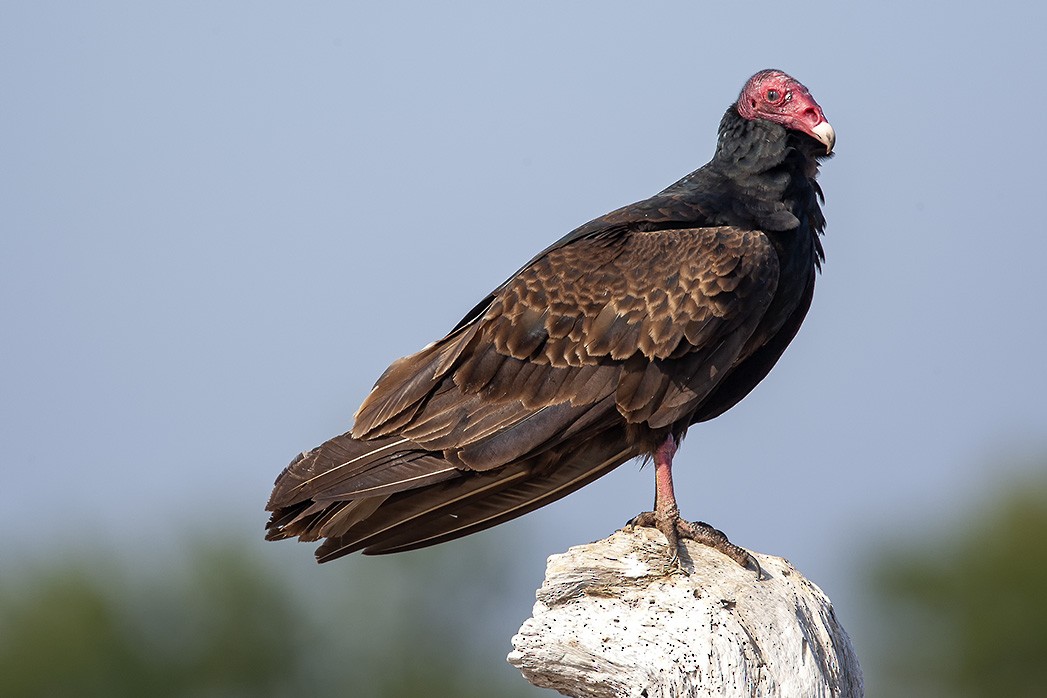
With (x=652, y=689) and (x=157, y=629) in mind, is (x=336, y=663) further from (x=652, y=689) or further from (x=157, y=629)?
(x=652, y=689)

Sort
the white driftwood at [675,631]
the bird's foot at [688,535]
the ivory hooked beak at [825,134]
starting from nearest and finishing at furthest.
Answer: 1. the white driftwood at [675,631]
2. the bird's foot at [688,535]
3. the ivory hooked beak at [825,134]

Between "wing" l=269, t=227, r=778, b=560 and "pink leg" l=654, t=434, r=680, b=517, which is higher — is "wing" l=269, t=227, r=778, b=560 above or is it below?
above

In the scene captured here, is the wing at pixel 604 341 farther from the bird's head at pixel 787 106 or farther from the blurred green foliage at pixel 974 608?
the blurred green foliage at pixel 974 608

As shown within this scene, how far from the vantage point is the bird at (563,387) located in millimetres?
5852

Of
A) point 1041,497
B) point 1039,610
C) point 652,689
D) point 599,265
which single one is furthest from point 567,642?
point 1041,497

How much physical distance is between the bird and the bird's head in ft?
1.54

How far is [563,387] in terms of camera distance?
5.95m

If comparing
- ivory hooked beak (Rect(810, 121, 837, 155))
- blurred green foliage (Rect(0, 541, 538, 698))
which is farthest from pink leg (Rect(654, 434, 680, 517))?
blurred green foliage (Rect(0, 541, 538, 698))

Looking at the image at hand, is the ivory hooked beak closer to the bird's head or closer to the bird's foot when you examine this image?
the bird's head

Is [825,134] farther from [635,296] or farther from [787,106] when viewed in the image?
[635,296]

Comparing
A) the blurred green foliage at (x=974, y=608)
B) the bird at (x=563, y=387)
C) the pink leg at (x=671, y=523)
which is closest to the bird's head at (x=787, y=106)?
the bird at (x=563, y=387)

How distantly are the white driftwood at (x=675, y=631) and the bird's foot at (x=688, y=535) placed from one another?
3cm

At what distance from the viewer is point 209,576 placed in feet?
64.9

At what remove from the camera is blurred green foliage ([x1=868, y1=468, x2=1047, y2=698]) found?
60.0 ft
